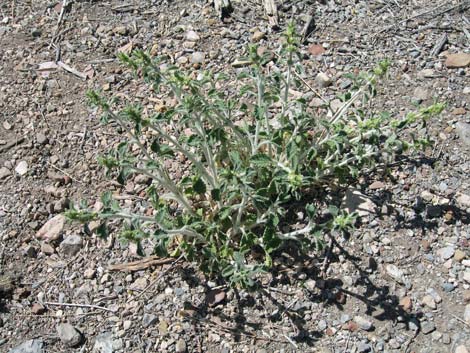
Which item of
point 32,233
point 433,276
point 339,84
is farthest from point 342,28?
point 32,233

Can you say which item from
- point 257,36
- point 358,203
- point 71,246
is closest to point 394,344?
point 358,203

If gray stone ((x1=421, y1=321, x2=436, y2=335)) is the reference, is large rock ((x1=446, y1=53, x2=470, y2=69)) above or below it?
above

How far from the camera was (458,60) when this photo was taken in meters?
4.39

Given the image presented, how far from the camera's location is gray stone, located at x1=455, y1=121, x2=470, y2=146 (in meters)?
4.00

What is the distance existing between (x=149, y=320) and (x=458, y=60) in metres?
2.82

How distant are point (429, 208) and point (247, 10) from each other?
2.24 m

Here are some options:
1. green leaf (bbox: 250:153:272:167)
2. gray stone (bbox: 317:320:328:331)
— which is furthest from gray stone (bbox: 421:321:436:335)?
green leaf (bbox: 250:153:272:167)

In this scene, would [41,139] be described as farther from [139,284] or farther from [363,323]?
[363,323]

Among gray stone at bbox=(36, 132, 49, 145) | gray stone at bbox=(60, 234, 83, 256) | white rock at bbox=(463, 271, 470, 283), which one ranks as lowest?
gray stone at bbox=(60, 234, 83, 256)

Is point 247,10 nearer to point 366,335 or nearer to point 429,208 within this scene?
point 429,208

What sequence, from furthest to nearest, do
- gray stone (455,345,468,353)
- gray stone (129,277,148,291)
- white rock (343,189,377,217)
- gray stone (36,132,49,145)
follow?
gray stone (36,132,49,145) → white rock (343,189,377,217) → gray stone (129,277,148,291) → gray stone (455,345,468,353)

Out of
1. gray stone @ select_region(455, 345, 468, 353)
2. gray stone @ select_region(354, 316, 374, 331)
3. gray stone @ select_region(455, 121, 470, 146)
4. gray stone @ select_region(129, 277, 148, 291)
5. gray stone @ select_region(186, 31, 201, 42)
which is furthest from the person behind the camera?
gray stone @ select_region(186, 31, 201, 42)

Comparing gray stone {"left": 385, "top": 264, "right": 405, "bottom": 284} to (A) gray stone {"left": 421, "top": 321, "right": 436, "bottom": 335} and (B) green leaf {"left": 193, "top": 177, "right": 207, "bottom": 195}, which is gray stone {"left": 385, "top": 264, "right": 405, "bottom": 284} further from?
(B) green leaf {"left": 193, "top": 177, "right": 207, "bottom": 195}

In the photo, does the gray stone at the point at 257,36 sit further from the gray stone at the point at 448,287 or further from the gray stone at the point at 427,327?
the gray stone at the point at 427,327
